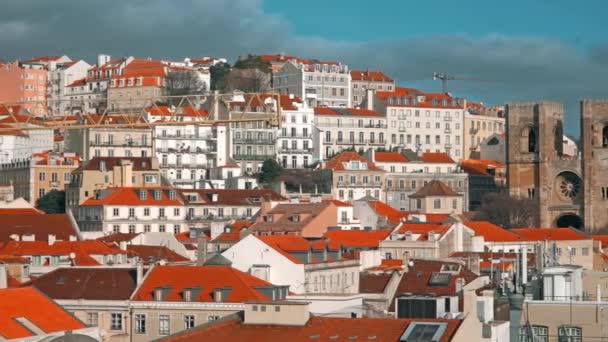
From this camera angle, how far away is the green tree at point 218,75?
566 ft

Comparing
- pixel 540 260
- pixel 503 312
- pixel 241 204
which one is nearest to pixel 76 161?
pixel 241 204

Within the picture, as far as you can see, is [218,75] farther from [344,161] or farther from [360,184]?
[360,184]

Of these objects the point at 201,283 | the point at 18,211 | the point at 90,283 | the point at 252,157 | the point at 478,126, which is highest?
the point at 478,126

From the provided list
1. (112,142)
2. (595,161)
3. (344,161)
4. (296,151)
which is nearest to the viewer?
(595,161)

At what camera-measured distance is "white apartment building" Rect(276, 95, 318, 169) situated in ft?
474

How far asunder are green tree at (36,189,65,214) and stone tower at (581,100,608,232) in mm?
37517

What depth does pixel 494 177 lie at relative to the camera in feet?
492

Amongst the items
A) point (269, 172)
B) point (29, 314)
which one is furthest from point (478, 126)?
point (29, 314)

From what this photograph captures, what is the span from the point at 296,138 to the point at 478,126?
30171 millimetres

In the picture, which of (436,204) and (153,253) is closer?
(153,253)

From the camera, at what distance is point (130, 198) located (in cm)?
10562

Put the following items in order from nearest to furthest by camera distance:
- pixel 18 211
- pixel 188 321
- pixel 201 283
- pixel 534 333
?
pixel 534 333 < pixel 188 321 < pixel 201 283 < pixel 18 211

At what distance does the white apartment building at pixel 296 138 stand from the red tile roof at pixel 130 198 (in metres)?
36.5

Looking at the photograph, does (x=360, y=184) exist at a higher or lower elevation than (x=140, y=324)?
higher
